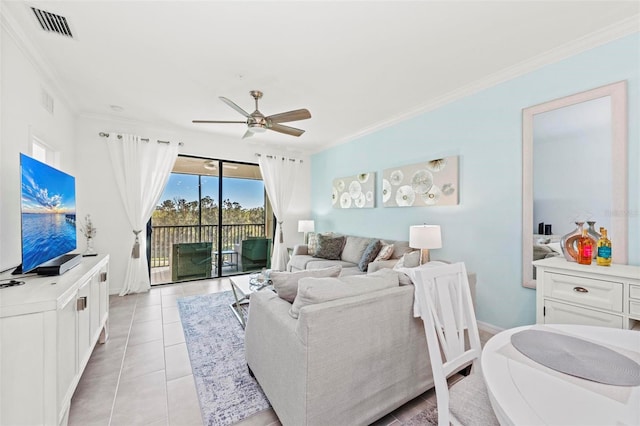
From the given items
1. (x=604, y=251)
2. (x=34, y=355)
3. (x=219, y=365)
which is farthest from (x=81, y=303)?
(x=604, y=251)

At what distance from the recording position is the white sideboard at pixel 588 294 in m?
1.69

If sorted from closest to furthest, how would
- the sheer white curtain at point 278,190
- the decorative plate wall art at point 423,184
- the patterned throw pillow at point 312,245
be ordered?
the decorative plate wall art at point 423,184 < the patterned throw pillow at point 312,245 < the sheer white curtain at point 278,190

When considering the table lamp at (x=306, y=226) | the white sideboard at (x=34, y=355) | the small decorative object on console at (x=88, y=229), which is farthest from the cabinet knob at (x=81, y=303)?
the table lamp at (x=306, y=226)

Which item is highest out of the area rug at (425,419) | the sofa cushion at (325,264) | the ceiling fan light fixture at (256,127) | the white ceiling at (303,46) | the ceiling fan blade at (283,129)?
the white ceiling at (303,46)

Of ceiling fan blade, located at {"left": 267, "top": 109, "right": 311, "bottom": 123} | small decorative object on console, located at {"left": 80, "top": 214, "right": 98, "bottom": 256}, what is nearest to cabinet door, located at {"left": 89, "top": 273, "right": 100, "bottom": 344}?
small decorative object on console, located at {"left": 80, "top": 214, "right": 98, "bottom": 256}

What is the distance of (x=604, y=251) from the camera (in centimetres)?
194

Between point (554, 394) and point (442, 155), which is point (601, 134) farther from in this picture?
point (554, 394)

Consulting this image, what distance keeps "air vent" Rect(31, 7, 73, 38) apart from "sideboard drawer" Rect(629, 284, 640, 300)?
4423 mm

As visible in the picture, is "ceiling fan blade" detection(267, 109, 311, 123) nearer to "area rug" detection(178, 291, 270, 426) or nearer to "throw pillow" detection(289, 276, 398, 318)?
"throw pillow" detection(289, 276, 398, 318)

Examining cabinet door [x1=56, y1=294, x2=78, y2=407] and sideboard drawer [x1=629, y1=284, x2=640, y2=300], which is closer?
cabinet door [x1=56, y1=294, x2=78, y2=407]

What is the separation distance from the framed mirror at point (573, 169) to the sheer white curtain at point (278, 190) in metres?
4.17

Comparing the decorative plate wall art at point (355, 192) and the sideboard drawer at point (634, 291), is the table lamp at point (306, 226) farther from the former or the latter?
the sideboard drawer at point (634, 291)

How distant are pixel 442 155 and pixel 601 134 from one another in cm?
142

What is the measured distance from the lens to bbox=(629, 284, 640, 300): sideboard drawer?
1.66m
